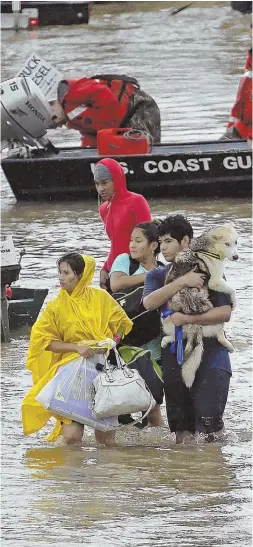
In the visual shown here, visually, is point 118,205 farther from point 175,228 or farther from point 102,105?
point 102,105

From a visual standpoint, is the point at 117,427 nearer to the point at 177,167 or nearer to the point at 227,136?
the point at 177,167

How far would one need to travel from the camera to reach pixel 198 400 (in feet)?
25.2

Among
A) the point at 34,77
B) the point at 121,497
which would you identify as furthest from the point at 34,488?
the point at 34,77

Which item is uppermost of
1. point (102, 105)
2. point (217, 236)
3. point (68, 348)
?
point (217, 236)

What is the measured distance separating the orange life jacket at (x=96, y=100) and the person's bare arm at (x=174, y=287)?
359 inches

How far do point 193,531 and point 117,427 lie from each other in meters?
1.77

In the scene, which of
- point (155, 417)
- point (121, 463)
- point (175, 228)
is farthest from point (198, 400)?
point (175, 228)

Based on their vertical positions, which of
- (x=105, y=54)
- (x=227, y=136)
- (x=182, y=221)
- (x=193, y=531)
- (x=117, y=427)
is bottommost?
(x=105, y=54)

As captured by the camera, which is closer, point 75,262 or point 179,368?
point 179,368

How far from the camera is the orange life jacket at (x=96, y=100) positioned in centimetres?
1656

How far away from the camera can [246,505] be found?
6.55 m

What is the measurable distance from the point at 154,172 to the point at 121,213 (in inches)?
299

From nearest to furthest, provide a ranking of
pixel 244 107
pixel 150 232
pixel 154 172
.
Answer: pixel 150 232 < pixel 154 172 < pixel 244 107

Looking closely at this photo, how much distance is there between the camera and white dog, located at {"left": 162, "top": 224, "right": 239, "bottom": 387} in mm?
7645
